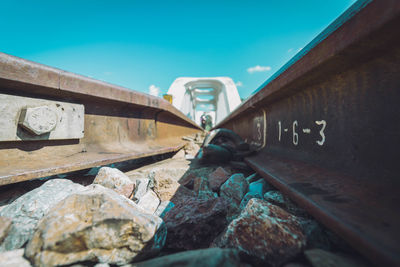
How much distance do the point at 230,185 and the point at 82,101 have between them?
1507 mm

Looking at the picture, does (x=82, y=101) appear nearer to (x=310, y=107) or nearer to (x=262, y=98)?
(x=262, y=98)

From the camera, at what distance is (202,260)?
572 mm

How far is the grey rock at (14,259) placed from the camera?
64 centimetres

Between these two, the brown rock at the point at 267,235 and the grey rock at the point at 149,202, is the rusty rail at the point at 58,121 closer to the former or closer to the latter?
the grey rock at the point at 149,202

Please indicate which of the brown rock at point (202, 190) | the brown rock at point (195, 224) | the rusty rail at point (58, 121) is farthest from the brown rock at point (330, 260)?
the rusty rail at point (58, 121)

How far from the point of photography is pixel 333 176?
3.10ft

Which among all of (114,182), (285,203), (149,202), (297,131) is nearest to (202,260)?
(285,203)

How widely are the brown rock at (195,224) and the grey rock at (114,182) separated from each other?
52 cm

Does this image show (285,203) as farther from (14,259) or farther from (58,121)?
(58,121)

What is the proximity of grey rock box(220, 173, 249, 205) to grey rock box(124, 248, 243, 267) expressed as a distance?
0.72 metres

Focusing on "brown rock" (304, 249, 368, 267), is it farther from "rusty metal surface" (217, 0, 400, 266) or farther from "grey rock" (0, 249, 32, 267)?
"grey rock" (0, 249, 32, 267)

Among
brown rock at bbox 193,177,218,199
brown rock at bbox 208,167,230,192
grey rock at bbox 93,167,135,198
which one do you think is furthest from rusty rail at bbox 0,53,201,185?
brown rock at bbox 208,167,230,192

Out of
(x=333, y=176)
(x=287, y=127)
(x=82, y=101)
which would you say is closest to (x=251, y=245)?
(x=333, y=176)

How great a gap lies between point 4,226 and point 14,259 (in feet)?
0.60
